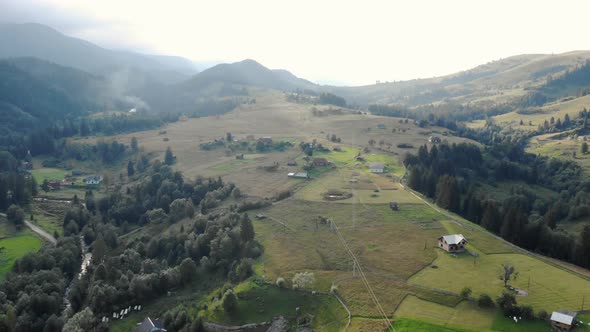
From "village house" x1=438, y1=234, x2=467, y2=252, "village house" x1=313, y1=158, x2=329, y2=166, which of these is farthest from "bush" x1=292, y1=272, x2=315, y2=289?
"village house" x1=313, y1=158, x2=329, y2=166

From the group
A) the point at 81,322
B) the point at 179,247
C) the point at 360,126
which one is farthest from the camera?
the point at 360,126

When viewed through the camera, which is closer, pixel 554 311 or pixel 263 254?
pixel 554 311

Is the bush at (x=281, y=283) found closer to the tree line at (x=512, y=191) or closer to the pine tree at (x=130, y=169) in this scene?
the tree line at (x=512, y=191)

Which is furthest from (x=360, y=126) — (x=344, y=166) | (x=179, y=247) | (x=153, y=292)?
(x=153, y=292)

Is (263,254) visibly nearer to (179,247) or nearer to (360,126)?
(179,247)

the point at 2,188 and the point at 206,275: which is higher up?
the point at 2,188

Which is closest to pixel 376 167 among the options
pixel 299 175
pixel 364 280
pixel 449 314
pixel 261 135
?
pixel 299 175

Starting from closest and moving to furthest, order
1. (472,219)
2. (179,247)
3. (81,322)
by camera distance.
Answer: (81,322)
(179,247)
(472,219)
